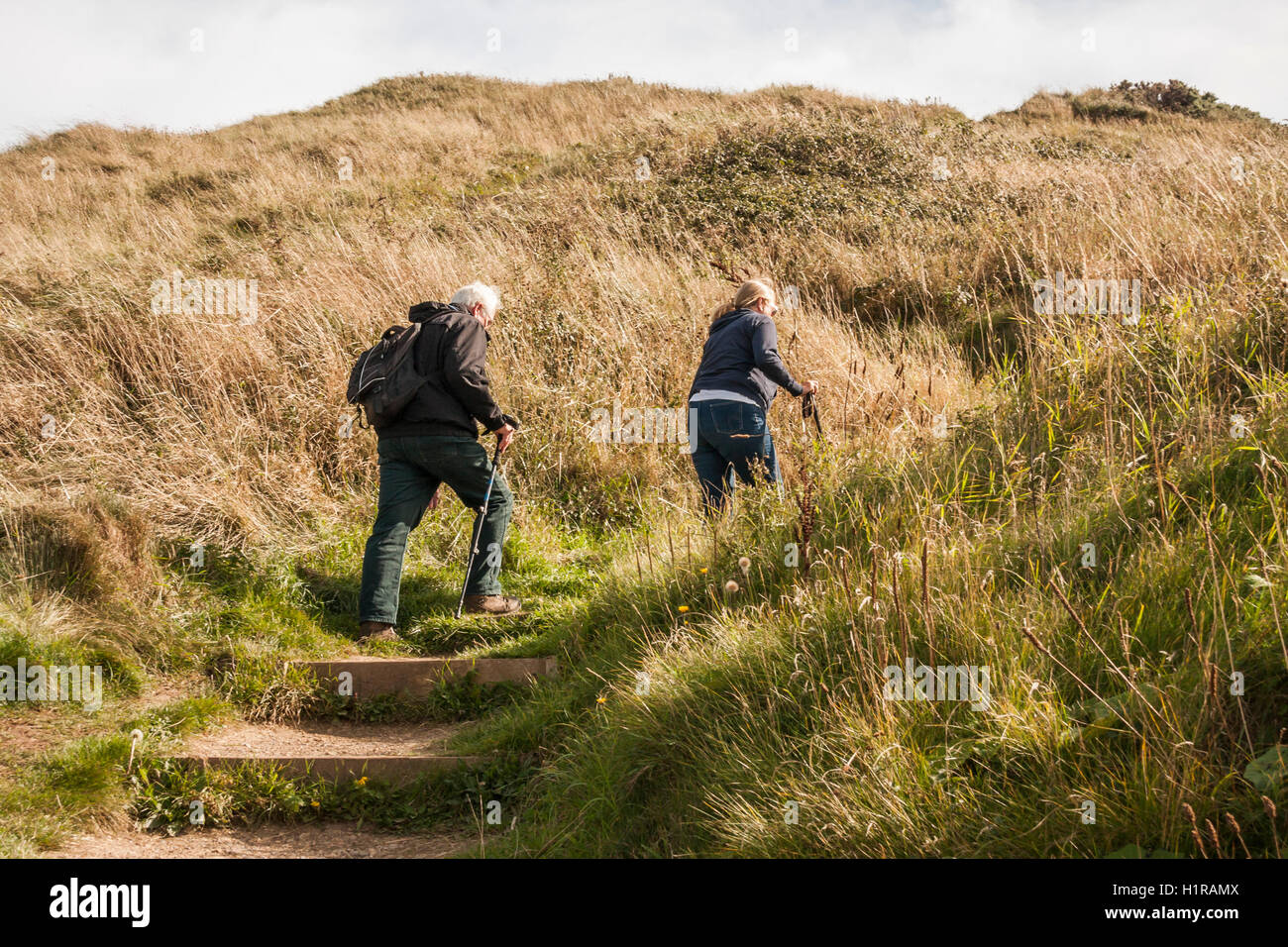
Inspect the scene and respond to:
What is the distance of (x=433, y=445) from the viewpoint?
6.06 m

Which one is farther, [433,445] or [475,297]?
[475,297]

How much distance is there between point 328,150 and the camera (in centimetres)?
1945

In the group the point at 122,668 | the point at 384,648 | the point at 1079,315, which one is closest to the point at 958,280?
the point at 1079,315

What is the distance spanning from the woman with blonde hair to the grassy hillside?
0.47m

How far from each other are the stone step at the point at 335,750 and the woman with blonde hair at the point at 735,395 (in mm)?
2610

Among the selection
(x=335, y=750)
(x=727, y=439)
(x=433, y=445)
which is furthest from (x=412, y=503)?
(x=727, y=439)

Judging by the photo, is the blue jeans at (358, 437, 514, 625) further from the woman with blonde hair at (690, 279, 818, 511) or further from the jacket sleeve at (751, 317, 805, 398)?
the jacket sleeve at (751, 317, 805, 398)

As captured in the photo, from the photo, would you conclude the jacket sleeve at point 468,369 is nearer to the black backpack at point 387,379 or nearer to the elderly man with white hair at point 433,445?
the elderly man with white hair at point 433,445

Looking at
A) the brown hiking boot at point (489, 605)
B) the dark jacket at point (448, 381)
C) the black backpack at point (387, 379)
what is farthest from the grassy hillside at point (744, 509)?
the black backpack at point (387, 379)

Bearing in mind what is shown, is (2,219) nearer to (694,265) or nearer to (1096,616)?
Answer: (694,265)

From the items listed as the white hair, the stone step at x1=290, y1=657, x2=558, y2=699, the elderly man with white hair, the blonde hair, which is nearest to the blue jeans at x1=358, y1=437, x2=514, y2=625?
the elderly man with white hair

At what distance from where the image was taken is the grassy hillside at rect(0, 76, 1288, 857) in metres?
2.79

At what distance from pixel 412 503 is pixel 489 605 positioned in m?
0.89

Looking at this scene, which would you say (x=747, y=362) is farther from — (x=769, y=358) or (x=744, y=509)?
(x=744, y=509)
